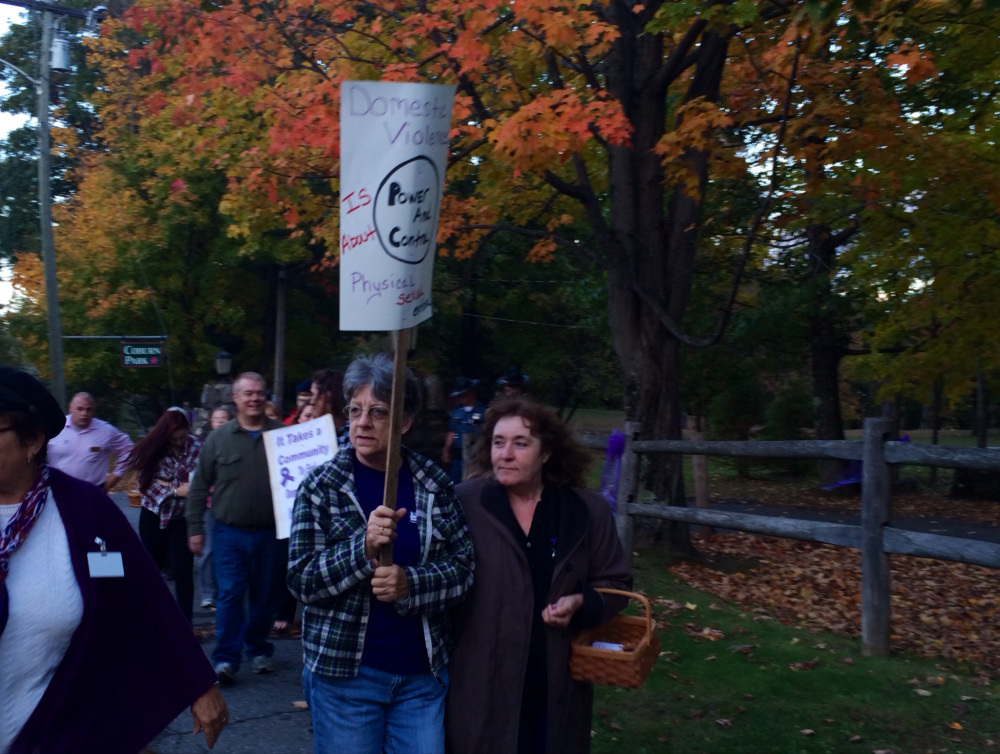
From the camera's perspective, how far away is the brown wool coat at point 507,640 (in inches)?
131

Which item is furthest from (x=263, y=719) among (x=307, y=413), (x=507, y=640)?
(x=507, y=640)

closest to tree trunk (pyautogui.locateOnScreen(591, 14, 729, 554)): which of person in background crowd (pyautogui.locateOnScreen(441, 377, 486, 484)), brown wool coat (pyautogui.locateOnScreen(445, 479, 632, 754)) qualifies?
person in background crowd (pyautogui.locateOnScreen(441, 377, 486, 484))

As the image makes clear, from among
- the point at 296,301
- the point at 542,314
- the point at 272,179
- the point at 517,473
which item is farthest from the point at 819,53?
the point at 296,301

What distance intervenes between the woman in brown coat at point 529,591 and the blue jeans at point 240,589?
11.0ft

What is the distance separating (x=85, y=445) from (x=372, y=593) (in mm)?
6821

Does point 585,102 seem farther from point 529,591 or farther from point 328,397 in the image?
point 529,591

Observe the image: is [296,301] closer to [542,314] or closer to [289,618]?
[542,314]

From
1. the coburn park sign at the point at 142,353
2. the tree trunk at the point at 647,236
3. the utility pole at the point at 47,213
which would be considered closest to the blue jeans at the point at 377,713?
the tree trunk at the point at 647,236

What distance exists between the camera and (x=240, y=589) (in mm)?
6594

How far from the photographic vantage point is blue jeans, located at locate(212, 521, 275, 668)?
653cm

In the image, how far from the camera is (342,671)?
125 inches

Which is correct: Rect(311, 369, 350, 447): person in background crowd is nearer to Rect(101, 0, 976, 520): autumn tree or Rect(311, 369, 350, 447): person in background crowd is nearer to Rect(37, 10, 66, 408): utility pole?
Rect(101, 0, 976, 520): autumn tree

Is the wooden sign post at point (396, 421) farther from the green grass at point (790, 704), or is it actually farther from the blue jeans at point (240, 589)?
the blue jeans at point (240, 589)

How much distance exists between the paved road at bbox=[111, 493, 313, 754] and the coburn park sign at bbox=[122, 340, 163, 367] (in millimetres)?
20410
